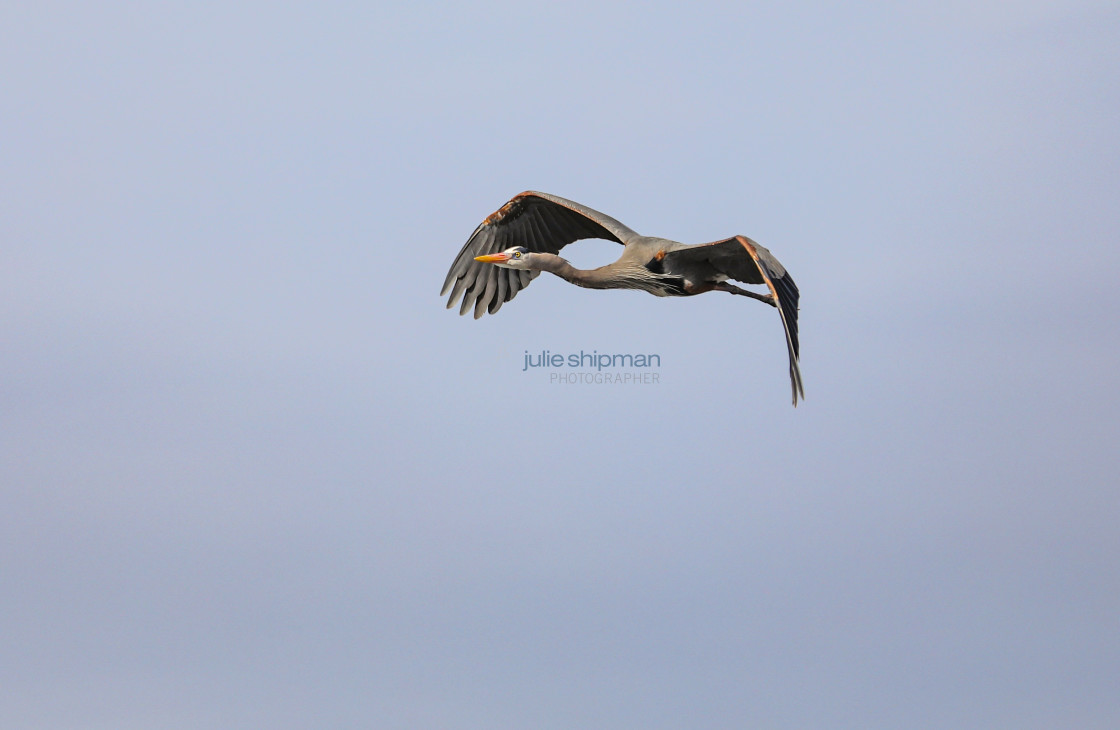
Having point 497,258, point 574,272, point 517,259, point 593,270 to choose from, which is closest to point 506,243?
point 497,258

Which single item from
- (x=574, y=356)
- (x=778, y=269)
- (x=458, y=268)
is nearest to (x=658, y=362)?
(x=574, y=356)

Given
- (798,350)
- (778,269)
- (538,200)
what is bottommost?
(798,350)

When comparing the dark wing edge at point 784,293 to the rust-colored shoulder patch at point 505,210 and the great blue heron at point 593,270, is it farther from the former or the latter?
the rust-colored shoulder patch at point 505,210

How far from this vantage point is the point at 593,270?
61.1 feet

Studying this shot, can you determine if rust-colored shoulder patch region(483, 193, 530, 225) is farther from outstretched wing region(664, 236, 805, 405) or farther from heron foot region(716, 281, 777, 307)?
heron foot region(716, 281, 777, 307)

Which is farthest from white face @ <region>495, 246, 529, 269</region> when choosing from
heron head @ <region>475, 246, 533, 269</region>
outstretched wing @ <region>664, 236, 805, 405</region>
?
outstretched wing @ <region>664, 236, 805, 405</region>

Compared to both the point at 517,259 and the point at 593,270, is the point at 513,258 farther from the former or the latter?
the point at 593,270

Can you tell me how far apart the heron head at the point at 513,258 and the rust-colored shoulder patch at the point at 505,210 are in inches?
69.4

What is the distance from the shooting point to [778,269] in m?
17.1

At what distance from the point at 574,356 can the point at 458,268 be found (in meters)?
3.21

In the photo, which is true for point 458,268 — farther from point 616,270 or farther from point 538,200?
point 616,270

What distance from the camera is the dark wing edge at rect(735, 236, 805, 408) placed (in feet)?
54.0

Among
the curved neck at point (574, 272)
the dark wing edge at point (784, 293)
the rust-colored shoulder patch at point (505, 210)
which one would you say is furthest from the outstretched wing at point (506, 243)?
the dark wing edge at point (784, 293)

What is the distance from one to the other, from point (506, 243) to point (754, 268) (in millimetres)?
4409
